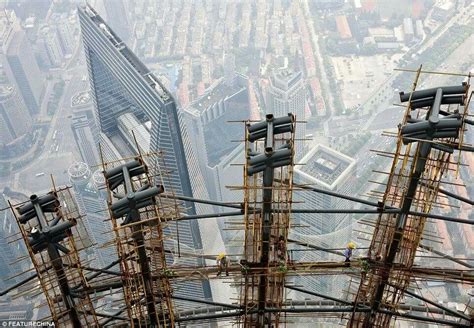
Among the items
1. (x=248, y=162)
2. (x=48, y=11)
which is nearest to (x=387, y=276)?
(x=248, y=162)

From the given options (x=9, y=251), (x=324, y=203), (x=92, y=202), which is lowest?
(x=9, y=251)

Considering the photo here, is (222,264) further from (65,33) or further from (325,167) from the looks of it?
(65,33)

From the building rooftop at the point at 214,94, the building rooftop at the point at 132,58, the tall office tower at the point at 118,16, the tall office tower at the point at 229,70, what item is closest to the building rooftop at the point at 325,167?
the building rooftop at the point at 132,58

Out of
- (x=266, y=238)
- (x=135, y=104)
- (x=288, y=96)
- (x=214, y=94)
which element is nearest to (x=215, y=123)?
(x=214, y=94)

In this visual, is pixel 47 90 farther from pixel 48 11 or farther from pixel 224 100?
pixel 224 100

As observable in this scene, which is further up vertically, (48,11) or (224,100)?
(48,11)

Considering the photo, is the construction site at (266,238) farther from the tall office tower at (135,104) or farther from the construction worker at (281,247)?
the tall office tower at (135,104)

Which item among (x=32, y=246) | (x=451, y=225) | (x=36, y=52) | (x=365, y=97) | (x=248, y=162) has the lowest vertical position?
(x=451, y=225)
